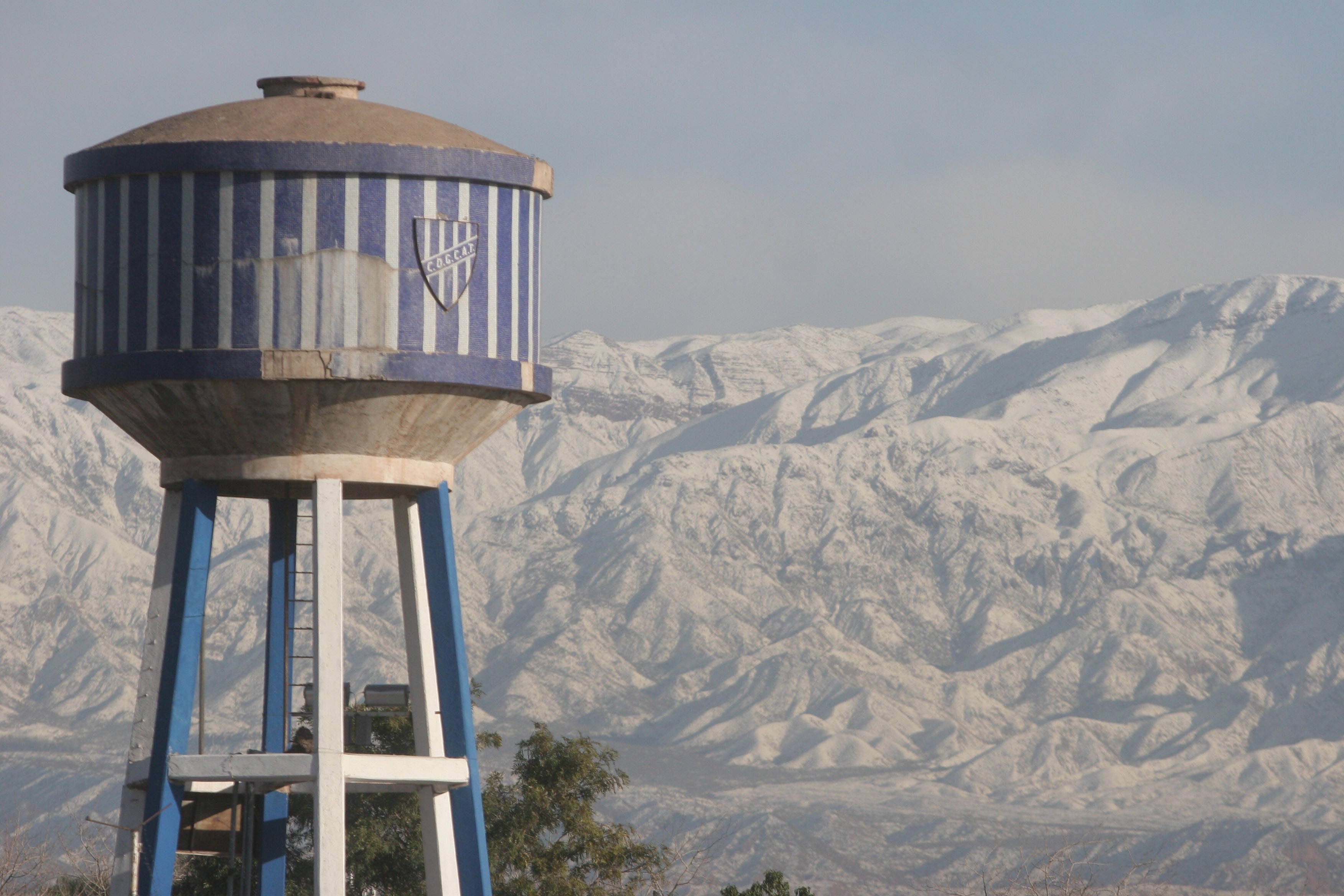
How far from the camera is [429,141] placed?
15734 mm

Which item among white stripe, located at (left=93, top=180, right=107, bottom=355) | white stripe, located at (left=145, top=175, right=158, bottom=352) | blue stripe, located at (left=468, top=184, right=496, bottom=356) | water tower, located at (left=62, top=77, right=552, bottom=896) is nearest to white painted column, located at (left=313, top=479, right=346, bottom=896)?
water tower, located at (left=62, top=77, right=552, bottom=896)

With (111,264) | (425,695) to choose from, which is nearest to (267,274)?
(111,264)

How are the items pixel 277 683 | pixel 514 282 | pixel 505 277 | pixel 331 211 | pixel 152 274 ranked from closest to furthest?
pixel 331 211 → pixel 152 274 → pixel 505 277 → pixel 514 282 → pixel 277 683

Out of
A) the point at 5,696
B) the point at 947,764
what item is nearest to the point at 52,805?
the point at 5,696

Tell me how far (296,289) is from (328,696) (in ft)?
10.2

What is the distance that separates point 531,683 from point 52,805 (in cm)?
4703

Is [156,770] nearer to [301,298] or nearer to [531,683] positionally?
[301,298]

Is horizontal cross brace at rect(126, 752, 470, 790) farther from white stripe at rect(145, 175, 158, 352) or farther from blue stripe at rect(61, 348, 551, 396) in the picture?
white stripe at rect(145, 175, 158, 352)

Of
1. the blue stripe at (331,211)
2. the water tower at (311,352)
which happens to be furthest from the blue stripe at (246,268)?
the blue stripe at (331,211)

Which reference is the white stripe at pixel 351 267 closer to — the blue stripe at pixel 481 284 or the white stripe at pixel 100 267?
the blue stripe at pixel 481 284

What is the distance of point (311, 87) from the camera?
16.8m

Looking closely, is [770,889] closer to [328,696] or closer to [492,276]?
[328,696]

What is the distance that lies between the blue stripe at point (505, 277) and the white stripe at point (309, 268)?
156 cm

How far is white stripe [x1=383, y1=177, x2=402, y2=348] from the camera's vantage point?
15414 millimetres
